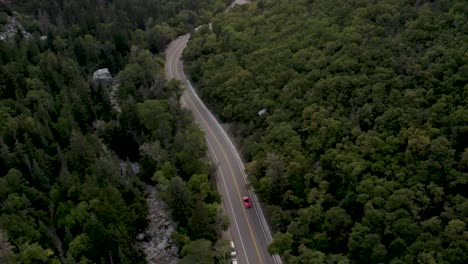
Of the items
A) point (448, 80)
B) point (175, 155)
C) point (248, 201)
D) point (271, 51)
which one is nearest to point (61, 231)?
point (175, 155)

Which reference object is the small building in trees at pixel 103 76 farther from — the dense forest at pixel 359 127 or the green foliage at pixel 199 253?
the green foliage at pixel 199 253

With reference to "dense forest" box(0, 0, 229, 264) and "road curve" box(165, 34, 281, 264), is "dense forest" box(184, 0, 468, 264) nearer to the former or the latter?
"road curve" box(165, 34, 281, 264)

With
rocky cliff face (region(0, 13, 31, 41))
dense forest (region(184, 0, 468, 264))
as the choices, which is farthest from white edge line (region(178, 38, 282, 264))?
rocky cliff face (region(0, 13, 31, 41))

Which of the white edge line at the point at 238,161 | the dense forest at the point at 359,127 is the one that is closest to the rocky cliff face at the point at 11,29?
the white edge line at the point at 238,161

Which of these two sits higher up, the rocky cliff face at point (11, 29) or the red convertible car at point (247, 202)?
the rocky cliff face at point (11, 29)

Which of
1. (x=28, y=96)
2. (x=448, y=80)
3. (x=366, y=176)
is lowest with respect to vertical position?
(x=366, y=176)

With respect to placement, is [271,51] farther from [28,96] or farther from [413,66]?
[28,96]

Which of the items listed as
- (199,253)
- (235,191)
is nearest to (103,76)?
(235,191)
